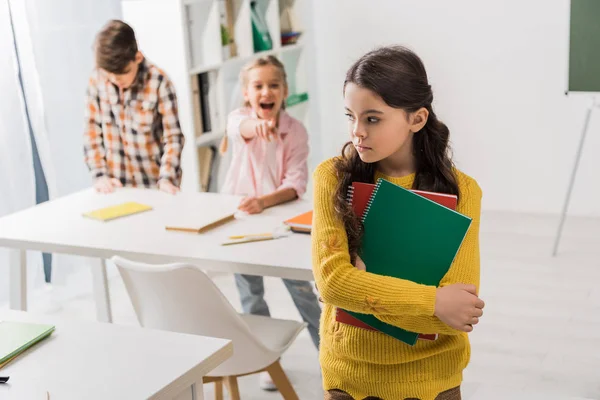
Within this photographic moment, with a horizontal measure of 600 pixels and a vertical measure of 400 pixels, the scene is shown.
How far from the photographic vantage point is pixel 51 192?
4.05m

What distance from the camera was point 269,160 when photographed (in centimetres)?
311

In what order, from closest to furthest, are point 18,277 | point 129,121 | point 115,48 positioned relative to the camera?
1. point 18,277
2. point 115,48
3. point 129,121

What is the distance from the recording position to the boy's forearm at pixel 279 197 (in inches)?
113

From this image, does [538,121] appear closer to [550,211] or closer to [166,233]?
[550,211]

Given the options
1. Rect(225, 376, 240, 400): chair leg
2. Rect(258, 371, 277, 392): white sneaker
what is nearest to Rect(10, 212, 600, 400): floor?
Rect(258, 371, 277, 392): white sneaker

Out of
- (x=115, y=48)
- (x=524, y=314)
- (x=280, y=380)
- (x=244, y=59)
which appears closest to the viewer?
(x=280, y=380)

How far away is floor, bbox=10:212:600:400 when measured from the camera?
9.85 ft

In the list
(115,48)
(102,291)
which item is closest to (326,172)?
(102,291)

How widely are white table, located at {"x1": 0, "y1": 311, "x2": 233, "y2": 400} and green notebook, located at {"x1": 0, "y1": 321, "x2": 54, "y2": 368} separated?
0.5 inches

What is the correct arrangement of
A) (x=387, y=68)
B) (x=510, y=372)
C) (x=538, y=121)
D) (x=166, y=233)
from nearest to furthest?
1. (x=387, y=68)
2. (x=166, y=233)
3. (x=510, y=372)
4. (x=538, y=121)

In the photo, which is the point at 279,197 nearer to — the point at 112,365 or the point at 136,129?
the point at 136,129

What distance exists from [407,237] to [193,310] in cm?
85

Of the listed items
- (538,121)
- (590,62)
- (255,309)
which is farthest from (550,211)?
(255,309)

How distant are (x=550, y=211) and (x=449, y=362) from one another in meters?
3.49
